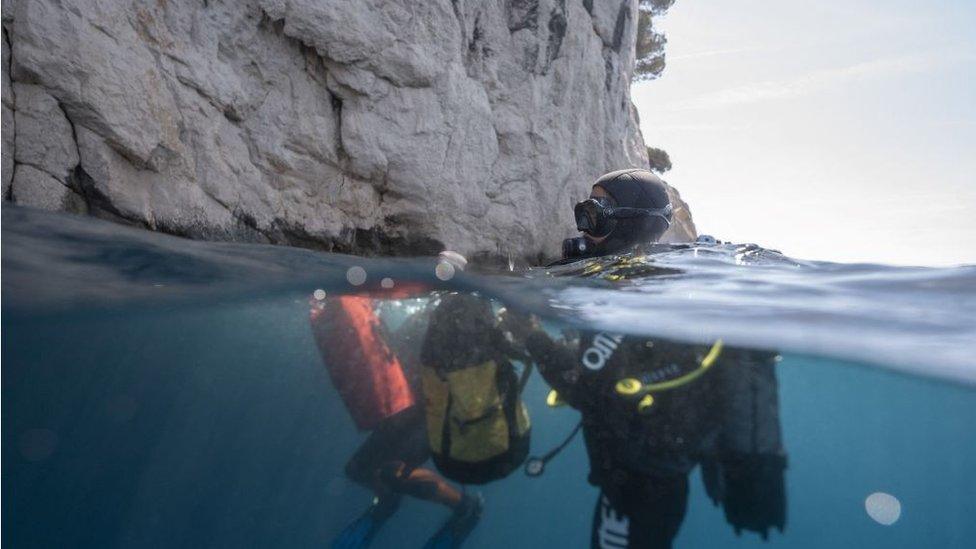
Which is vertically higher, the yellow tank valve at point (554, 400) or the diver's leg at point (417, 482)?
the yellow tank valve at point (554, 400)

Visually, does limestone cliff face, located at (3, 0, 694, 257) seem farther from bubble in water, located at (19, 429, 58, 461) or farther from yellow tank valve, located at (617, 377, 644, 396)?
yellow tank valve, located at (617, 377, 644, 396)

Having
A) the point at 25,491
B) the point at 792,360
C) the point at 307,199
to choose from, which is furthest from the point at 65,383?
the point at 792,360

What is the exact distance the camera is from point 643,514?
11.6 ft

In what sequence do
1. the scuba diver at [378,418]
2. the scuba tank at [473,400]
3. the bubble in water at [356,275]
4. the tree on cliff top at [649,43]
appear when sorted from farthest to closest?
1. the tree on cliff top at [649,43]
2. the bubble in water at [356,275]
3. the scuba diver at [378,418]
4. the scuba tank at [473,400]

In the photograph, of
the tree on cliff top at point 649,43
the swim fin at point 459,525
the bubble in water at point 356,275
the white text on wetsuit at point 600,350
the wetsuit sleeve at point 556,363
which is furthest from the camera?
the tree on cliff top at point 649,43

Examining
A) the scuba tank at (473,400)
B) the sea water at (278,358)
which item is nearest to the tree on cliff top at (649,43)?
the sea water at (278,358)

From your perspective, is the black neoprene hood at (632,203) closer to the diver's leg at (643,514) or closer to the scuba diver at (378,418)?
the scuba diver at (378,418)

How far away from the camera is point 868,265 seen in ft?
20.8

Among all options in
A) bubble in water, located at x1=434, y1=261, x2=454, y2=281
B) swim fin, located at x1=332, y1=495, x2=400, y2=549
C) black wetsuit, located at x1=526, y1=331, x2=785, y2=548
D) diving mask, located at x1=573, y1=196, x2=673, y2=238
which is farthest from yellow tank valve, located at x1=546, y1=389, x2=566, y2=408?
diving mask, located at x1=573, y1=196, x2=673, y2=238

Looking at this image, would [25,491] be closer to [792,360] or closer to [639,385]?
[639,385]

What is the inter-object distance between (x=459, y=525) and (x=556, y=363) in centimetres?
236

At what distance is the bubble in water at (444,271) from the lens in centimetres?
482

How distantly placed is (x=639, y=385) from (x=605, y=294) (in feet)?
3.88

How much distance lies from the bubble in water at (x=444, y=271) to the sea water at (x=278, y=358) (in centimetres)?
2
